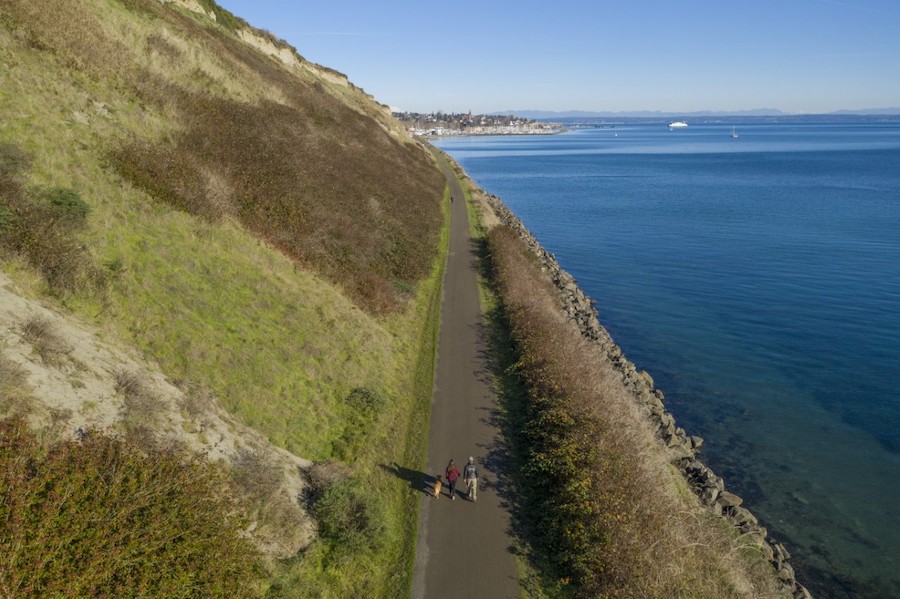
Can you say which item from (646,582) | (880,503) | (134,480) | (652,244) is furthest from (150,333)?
(652,244)

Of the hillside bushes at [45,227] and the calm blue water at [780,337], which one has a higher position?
the hillside bushes at [45,227]

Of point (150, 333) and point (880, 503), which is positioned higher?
point (150, 333)

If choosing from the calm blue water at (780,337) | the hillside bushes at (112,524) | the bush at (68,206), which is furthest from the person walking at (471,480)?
the bush at (68,206)

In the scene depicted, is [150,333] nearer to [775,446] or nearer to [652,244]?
[775,446]

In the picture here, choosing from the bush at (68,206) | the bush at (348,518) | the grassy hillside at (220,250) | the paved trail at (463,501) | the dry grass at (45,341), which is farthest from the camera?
the bush at (68,206)

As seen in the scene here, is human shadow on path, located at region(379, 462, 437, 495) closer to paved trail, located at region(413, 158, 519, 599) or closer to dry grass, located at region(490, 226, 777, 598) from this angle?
paved trail, located at region(413, 158, 519, 599)

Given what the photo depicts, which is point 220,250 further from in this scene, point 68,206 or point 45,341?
point 45,341

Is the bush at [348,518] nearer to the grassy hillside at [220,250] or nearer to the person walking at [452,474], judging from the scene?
the grassy hillside at [220,250]

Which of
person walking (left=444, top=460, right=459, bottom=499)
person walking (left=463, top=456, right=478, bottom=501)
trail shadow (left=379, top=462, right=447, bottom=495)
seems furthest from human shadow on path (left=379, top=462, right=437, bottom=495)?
person walking (left=463, top=456, right=478, bottom=501)
